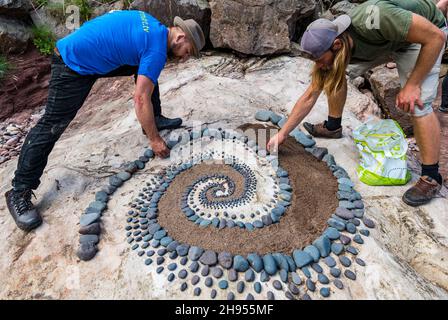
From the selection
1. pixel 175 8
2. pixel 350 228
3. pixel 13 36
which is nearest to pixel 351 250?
pixel 350 228

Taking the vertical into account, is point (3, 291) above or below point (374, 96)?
above

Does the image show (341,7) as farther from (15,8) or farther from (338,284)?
(338,284)

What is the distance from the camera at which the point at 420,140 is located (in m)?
2.48

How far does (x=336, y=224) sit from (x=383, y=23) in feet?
4.53

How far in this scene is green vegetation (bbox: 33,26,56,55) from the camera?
5441 millimetres

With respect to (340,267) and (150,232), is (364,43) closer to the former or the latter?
(340,267)

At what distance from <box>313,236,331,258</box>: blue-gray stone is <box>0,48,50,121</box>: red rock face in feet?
16.1

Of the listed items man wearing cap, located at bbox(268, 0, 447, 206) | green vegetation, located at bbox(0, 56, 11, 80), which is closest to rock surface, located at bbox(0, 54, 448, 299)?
man wearing cap, located at bbox(268, 0, 447, 206)

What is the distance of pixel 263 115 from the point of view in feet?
11.8

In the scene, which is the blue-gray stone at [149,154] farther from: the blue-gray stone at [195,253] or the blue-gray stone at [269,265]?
the blue-gray stone at [269,265]

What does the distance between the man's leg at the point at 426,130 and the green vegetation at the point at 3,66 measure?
5.37 m

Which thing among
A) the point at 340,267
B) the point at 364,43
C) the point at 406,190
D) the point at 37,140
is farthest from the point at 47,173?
the point at 406,190

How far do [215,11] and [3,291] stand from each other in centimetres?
444

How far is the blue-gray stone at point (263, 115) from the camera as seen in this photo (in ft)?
11.7
